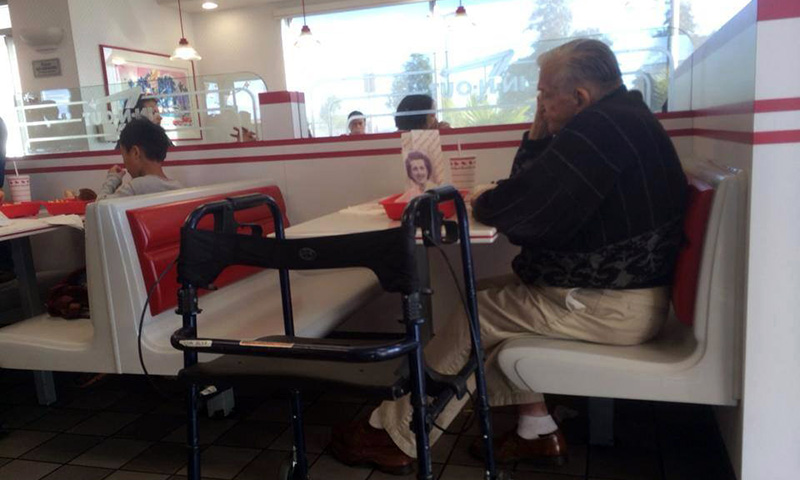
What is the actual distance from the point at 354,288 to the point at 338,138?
0.81 m

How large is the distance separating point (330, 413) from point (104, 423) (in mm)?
877

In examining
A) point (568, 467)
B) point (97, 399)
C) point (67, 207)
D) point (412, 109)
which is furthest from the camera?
point (412, 109)

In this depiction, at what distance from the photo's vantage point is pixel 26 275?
9.59ft

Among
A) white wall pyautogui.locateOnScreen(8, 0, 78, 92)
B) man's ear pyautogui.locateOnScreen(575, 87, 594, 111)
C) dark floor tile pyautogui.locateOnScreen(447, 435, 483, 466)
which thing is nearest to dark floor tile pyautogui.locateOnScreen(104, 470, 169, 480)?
dark floor tile pyautogui.locateOnScreen(447, 435, 483, 466)

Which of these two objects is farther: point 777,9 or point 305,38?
point 305,38

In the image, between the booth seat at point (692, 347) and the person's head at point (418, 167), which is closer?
the booth seat at point (692, 347)

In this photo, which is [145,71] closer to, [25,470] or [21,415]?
[21,415]

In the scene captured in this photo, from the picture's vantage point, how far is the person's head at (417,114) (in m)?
3.29

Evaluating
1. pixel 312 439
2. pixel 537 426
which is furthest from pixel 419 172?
pixel 312 439

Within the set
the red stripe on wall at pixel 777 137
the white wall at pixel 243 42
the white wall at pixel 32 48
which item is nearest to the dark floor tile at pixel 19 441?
the red stripe on wall at pixel 777 137

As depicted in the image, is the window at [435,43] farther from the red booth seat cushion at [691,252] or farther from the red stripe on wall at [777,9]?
the red stripe on wall at [777,9]

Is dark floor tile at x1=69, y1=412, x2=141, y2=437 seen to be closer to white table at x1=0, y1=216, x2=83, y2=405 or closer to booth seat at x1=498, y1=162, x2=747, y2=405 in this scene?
white table at x1=0, y1=216, x2=83, y2=405

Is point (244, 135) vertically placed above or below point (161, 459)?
above

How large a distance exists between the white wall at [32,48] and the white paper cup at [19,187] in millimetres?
4540
